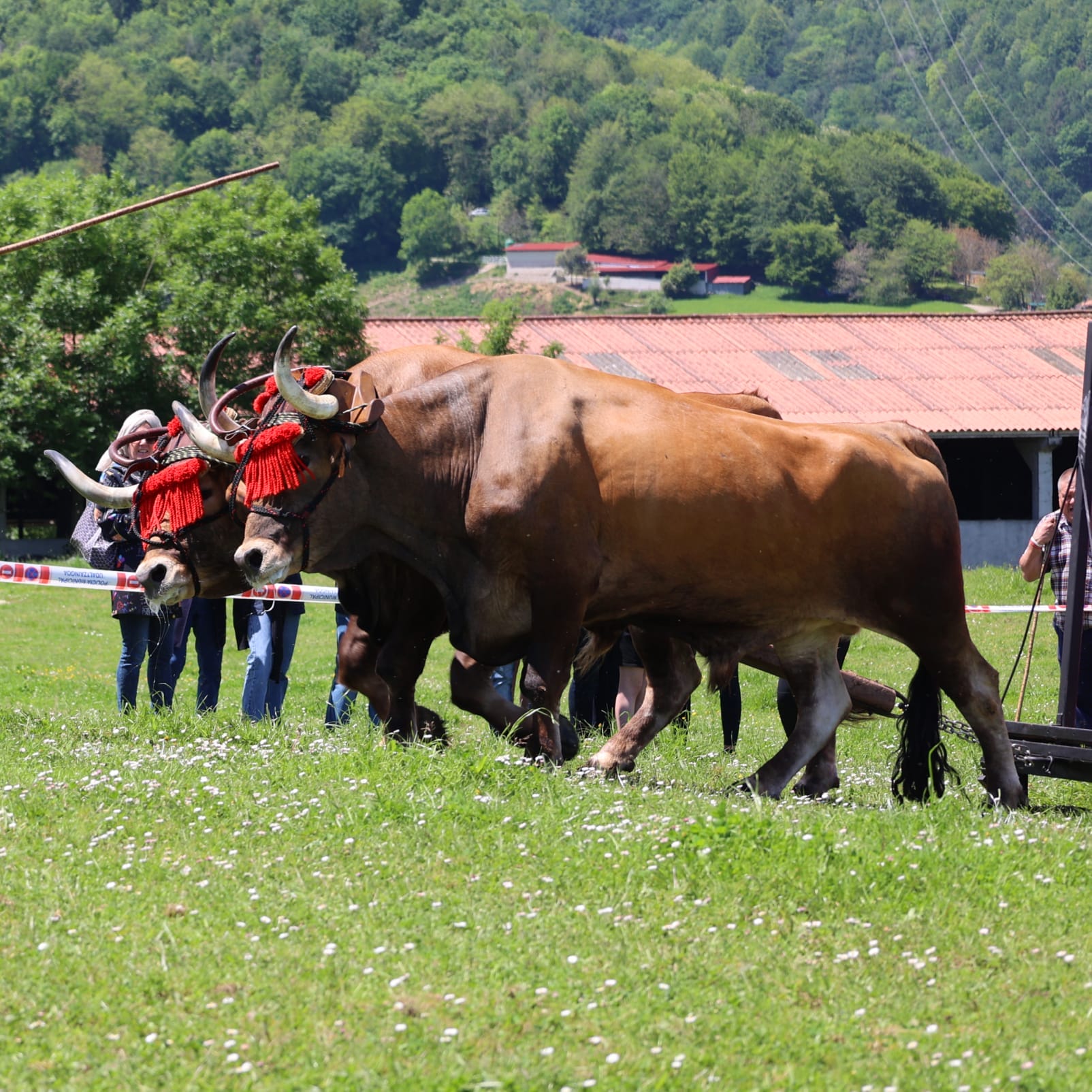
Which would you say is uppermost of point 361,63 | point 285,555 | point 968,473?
point 361,63

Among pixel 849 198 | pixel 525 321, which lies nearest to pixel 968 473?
pixel 525 321

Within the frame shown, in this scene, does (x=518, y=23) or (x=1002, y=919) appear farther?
(x=518, y=23)

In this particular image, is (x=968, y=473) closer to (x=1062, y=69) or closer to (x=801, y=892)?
(x=801, y=892)

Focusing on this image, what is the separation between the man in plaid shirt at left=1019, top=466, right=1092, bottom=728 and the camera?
10.6 metres

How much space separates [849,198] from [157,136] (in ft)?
208

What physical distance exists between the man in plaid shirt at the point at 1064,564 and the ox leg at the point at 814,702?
6.66ft

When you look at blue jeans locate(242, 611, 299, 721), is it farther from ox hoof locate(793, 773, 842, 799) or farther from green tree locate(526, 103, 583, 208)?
green tree locate(526, 103, 583, 208)

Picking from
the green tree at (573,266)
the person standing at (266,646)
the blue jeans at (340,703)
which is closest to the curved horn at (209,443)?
the person standing at (266,646)

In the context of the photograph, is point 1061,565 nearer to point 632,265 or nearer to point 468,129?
point 632,265

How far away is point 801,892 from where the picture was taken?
5871mm

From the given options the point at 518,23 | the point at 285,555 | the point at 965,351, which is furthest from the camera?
the point at 518,23

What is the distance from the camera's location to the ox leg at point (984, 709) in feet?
28.7

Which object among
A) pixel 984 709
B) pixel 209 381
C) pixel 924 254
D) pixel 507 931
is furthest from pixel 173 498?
pixel 924 254

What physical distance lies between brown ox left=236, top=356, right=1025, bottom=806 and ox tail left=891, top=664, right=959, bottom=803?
18mm
